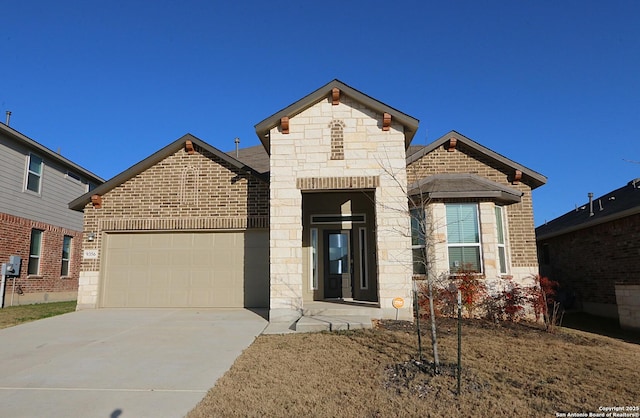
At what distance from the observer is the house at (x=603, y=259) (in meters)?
11.2

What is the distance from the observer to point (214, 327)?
8.73 m

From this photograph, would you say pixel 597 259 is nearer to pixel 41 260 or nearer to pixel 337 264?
pixel 337 264

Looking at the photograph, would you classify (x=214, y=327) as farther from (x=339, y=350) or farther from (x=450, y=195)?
(x=450, y=195)

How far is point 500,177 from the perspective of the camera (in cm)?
1203

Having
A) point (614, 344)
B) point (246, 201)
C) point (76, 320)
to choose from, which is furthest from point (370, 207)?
point (76, 320)

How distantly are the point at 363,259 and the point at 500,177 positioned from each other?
15.7 feet

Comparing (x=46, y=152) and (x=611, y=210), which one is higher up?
(x=46, y=152)

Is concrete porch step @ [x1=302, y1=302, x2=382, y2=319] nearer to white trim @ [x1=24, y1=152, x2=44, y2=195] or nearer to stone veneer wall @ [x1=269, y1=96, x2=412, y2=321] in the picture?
stone veneer wall @ [x1=269, y1=96, x2=412, y2=321]

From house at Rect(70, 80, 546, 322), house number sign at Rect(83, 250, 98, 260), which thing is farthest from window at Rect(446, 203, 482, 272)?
house number sign at Rect(83, 250, 98, 260)

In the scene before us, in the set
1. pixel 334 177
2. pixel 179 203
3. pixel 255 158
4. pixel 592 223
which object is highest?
pixel 255 158

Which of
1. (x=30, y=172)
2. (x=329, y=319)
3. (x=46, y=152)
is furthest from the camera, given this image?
(x=46, y=152)

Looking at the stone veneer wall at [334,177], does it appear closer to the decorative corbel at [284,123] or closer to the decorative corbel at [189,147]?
the decorative corbel at [284,123]

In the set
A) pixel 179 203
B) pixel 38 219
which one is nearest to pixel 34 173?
pixel 38 219

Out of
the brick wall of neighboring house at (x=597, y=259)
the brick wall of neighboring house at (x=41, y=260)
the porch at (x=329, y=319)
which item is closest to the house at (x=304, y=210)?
the porch at (x=329, y=319)
